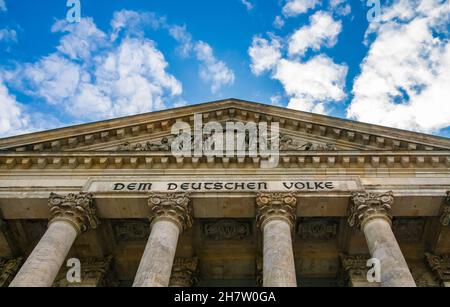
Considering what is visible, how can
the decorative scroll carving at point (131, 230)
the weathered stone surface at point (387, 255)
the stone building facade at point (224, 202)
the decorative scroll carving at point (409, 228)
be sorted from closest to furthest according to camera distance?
1. the weathered stone surface at point (387, 255)
2. the stone building facade at point (224, 202)
3. the decorative scroll carving at point (409, 228)
4. the decorative scroll carving at point (131, 230)

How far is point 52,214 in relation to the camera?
55.9ft

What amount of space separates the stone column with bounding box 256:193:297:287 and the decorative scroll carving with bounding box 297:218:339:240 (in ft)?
7.83

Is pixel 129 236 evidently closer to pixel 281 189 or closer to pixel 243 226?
pixel 243 226

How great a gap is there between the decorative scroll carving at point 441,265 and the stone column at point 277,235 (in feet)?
21.5

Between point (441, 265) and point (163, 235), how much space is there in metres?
11.6

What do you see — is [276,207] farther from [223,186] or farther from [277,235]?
[223,186]

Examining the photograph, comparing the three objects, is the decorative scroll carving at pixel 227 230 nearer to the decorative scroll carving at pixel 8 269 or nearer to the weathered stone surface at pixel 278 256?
the weathered stone surface at pixel 278 256

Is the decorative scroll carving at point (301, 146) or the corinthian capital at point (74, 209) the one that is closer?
the corinthian capital at point (74, 209)

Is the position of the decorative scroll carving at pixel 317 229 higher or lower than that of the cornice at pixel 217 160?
lower

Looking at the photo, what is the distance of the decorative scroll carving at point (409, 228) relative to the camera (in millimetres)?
19047

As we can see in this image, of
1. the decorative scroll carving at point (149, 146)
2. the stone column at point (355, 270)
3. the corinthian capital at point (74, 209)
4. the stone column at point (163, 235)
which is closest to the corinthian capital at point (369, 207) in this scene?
the stone column at point (355, 270)

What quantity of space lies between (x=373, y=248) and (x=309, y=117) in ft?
24.9
